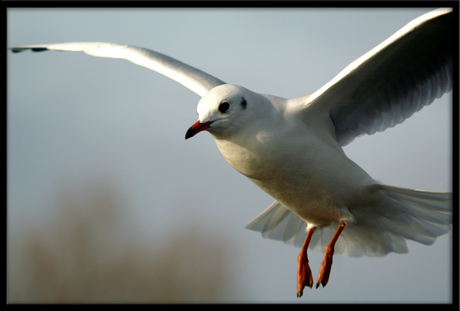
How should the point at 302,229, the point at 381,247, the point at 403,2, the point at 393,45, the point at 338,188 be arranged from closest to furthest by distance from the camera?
the point at 393,45, the point at 338,188, the point at 403,2, the point at 381,247, the point at 302,229

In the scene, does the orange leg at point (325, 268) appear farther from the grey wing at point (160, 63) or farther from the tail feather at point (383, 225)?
the grey wing at point (160, 63)

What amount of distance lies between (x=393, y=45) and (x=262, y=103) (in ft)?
1.74

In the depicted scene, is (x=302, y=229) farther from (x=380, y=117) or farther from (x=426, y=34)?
(x=426, y=34)

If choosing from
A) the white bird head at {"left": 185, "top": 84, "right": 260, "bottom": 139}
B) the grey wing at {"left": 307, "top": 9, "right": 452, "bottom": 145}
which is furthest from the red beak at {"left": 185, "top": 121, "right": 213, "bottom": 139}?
the grey wing at {"left": 307, "top": 9, "right": 452, "bottom": 145}

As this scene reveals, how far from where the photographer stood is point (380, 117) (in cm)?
218

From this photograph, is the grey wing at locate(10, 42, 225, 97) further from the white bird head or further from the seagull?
the white bird head

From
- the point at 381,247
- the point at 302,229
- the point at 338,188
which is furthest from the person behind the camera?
the point at 302,229

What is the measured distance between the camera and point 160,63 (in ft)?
7.89

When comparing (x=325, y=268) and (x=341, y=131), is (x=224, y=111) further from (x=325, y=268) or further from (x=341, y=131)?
(x=325, y=268)

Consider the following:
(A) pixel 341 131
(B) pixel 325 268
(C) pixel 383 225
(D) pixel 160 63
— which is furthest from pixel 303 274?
(D) pixel 160 63

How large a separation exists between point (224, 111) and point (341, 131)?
711mm

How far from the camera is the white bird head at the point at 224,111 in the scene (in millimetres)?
1741

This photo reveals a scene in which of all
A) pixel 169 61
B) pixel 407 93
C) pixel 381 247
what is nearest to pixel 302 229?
pixel 381 247

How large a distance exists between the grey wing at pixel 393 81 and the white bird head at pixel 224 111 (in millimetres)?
303
